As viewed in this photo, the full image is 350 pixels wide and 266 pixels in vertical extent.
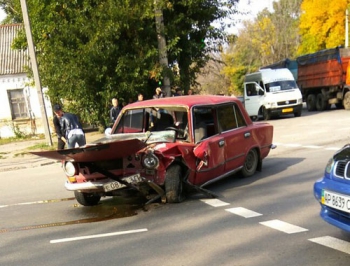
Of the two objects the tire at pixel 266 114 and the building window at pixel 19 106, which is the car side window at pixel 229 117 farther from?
the building window at pixel 19 106

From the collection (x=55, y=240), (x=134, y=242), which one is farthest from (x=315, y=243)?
(x=55, y=240)

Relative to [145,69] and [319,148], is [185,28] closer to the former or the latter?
[145,69]

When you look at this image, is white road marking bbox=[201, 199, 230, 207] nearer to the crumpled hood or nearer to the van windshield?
the crumpled hood

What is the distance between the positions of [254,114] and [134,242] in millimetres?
18124

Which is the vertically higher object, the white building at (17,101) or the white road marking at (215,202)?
the white building at (17,101)

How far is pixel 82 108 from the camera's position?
60.8 ft

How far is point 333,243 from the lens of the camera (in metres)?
4.44

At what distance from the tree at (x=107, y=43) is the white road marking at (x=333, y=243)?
12.9 meters

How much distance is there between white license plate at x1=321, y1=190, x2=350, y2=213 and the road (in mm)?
533

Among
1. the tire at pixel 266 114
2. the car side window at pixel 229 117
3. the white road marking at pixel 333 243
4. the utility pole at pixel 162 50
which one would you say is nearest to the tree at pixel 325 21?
the tire at pixel 266 114

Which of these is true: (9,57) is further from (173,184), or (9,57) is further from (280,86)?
(173,184)

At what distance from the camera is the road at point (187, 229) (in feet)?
14.3

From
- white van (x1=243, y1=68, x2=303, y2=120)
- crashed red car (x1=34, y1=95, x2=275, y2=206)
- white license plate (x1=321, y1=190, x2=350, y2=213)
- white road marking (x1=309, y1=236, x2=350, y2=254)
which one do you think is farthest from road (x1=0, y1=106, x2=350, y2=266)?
white van (x1=243, y1=68, x2=303, y2=120)

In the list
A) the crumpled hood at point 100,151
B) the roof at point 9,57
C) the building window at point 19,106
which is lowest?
the crumpled hood at point 100,151
